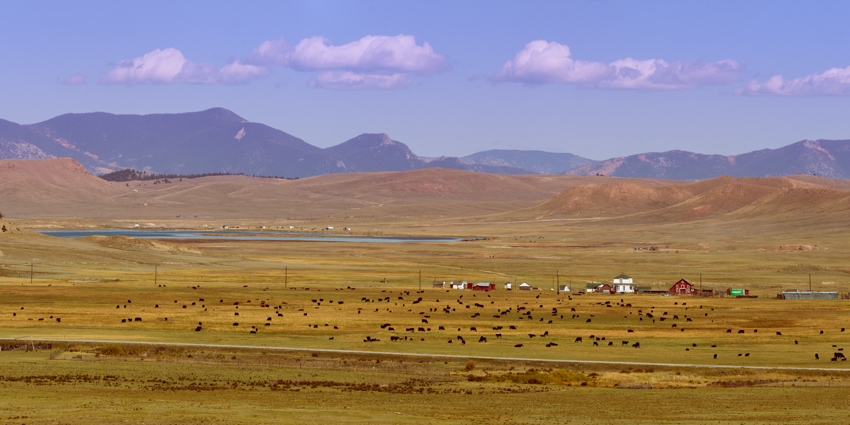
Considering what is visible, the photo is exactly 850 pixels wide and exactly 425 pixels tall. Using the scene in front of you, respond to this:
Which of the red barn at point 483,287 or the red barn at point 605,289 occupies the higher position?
the red barn at point 483,287

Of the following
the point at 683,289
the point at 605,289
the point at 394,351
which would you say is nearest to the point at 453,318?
the point at 394,351

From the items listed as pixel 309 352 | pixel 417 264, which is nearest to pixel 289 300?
pixel 309 352

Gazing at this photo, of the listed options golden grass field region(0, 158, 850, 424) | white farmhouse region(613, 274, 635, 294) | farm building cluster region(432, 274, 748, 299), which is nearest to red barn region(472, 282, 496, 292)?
farm building cluster region(432, 274, 748, 299)

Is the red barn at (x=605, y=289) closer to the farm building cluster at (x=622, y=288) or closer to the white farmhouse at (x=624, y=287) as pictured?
the farm building cluster at (x=622, y=288)

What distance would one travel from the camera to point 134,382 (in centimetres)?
4791

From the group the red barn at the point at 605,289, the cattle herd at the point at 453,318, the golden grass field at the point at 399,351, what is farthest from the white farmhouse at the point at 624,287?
the cattle herd at the point at 453,318

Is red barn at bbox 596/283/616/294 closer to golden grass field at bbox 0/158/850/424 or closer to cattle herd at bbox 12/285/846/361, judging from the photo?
golden grass field at bbox 0/158/850/424

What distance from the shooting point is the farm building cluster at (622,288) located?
12056 centimetres

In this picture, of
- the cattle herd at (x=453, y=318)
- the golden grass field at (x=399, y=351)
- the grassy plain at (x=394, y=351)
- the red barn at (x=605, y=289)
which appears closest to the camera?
the grassy plain at (x=394, y=351)

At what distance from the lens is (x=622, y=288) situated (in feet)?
409

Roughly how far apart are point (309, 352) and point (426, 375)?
10531 millimetres

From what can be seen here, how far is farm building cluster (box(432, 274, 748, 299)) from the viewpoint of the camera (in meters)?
121

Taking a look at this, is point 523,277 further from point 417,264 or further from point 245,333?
point 245,333

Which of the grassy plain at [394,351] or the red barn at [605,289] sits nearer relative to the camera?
the grassy plain at [394,351]
